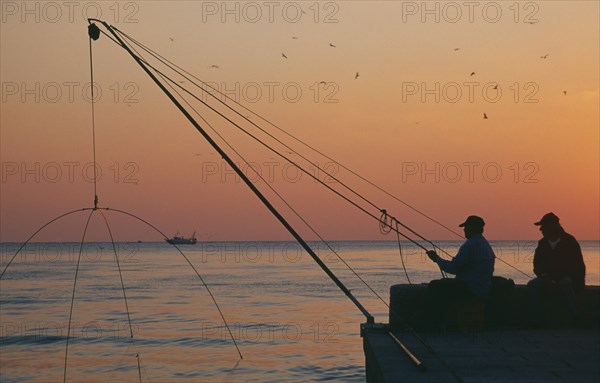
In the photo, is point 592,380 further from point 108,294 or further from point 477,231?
point 108,294

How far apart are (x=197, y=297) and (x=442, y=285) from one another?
124 feet

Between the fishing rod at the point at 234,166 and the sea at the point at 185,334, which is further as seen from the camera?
the sea at the point at 185,334

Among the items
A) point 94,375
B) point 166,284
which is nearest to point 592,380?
point 94,375

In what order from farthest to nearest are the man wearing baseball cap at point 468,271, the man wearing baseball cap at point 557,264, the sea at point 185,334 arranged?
the sea at point 185,334, the man wearing baseball cap at point 557,264, the man wearing baseball cap at point 468,271

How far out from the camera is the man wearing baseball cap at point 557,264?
1281 centimetres

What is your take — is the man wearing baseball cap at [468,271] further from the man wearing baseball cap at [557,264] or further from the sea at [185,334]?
the sea at [185,334]

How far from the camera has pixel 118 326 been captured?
3397 cm

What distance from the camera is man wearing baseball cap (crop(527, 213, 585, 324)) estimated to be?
1281 cm

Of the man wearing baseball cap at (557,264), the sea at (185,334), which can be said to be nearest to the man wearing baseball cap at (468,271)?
the man wearing baseball cap at (557,264)

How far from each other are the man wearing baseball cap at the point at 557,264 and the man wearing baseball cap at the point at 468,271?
0.81 m

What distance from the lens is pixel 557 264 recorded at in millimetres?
12891

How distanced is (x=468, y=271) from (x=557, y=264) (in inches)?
53.3

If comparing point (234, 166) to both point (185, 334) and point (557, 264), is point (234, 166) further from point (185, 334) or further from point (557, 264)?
point (185, 334)

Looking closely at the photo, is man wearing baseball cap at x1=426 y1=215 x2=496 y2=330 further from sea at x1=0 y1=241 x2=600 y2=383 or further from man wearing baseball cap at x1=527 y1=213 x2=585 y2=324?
sea at x1=0 y1=241 x2=600 y2=383
